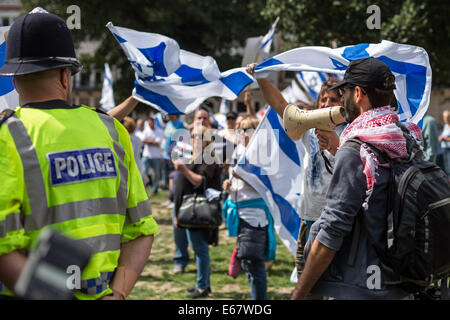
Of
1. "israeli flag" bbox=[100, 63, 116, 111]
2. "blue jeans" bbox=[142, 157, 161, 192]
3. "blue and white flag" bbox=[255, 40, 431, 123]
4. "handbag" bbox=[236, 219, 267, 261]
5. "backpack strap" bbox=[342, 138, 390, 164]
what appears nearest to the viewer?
"backpack strap" bbox=[342, 138, 390, 164]

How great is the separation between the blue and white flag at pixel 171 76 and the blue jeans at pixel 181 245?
8.26ft

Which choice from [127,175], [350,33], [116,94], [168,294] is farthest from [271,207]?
[116,94]

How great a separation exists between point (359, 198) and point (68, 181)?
121cm

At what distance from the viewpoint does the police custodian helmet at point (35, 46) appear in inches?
73.9

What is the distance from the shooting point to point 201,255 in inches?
230

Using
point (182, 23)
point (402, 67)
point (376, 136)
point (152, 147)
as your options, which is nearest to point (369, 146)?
point (376, 136)

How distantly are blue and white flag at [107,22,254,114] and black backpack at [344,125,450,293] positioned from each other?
2.20 meters

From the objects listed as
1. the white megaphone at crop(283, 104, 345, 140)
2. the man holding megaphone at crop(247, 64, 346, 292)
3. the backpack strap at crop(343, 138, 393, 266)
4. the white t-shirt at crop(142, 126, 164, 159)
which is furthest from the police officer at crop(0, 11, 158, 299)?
the white t-shirt at crop(142, 126, 164, 159)

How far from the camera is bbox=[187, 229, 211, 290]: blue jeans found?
5824 millimetres

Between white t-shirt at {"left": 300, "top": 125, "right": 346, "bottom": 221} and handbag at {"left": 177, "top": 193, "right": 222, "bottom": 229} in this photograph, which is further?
handbag at {"left": 177, "top": 193, "right": 222, "bottom": 229}

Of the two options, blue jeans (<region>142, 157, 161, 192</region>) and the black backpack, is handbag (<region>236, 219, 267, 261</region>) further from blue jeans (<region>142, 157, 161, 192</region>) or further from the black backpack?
blue jeans (<region>142, 157, 161, 192</region>)

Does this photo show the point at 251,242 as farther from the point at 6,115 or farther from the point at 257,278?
the point at 6,115

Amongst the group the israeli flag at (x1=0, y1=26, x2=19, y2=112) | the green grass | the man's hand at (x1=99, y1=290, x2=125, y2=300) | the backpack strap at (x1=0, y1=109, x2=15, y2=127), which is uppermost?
the israeli flag at (x1=0, y1=26, x2=19, y2=112)

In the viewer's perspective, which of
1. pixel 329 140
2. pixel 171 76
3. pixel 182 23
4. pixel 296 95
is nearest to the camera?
pixel 329 140
